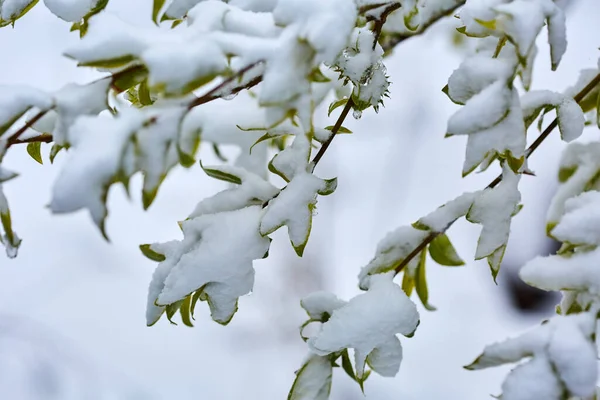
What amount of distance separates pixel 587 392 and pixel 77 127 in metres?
0.42

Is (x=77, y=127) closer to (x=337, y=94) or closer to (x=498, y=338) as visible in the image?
(x=337, y=94)

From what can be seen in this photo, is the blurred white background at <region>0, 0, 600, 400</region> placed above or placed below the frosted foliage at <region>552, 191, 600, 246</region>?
below

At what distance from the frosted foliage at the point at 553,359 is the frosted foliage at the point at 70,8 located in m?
0.47

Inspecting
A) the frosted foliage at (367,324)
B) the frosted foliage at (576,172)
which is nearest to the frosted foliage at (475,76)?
the frosted foliage at (367,324)

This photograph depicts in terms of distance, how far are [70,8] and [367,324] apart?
41 centimetres

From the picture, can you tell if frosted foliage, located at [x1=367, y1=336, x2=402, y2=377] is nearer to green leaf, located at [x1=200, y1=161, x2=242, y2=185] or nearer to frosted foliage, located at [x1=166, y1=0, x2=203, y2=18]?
green leaf, located at [x1=200, y1=161, x2=242, y2=185]

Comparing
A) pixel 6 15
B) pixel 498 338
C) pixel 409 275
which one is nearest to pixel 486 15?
pixel 409 275

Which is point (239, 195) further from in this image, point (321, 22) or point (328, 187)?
point (321, 22)

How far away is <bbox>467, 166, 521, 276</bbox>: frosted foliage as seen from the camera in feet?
2.02

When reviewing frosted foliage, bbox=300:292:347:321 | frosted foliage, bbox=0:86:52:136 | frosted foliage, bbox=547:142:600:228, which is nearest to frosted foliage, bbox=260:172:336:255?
frosted foliage, bbox=300:292:347:321

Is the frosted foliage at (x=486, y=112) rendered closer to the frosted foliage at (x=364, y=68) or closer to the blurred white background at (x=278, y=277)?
the frosted foliage at (x=364, y=68)

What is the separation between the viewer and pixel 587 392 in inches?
18.8

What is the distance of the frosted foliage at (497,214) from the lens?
62cm

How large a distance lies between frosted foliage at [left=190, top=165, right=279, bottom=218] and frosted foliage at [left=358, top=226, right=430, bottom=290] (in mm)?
146
